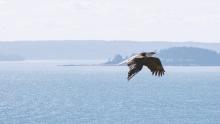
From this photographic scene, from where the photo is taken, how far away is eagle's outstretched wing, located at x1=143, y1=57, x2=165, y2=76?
1470 cm

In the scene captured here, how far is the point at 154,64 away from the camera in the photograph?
1528cm

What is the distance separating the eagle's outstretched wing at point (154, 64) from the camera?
48.2 feet

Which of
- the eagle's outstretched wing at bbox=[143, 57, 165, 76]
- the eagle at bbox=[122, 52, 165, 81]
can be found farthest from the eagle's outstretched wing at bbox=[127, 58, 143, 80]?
the eagle's outstretched wing at bbox=[143, 57, 165, 76]

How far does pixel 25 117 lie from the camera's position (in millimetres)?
194000

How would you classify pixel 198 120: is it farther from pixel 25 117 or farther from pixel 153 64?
pixel 153 64

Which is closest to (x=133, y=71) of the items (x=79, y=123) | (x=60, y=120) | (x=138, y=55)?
(x=138, y=55)

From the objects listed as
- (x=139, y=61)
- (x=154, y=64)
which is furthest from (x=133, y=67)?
(x=154, y=64)

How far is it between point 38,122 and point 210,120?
5768cm

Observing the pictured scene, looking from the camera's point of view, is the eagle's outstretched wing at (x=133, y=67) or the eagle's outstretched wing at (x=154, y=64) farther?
the eagle's outstretched wing at (x=154, y=64)

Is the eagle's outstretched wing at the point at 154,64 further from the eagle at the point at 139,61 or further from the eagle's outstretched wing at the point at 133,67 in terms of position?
the eagle's outstretched wing at the point at 133,67

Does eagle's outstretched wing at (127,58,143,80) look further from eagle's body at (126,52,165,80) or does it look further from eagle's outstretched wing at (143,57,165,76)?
eagle's outstretched wing at (143,57,165,76)

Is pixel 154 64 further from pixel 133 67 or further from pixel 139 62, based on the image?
pixel 133 67

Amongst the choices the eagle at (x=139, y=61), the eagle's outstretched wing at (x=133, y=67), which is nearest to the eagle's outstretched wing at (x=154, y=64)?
the eagle at (x=139, y=61)

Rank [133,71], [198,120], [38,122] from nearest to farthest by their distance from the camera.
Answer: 1. [133,71]
2. [38,122]
3. [198,120]
